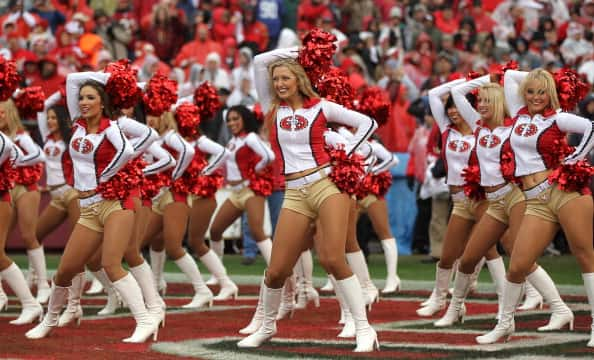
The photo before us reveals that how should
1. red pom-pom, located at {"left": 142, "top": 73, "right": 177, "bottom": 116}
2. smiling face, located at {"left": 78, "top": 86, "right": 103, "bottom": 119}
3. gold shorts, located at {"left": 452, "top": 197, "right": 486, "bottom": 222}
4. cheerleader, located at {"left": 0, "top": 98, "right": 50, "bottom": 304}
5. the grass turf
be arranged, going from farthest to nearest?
the grass turf < cheerleader, located at {"left": 0, "top": 98, "right": 50, "bottom": 304} < gold shorts, located at {"left": 452, "top": 197, "right": 486, "bottom": 222} < red pom-pom, located at {"left": 142, "top": 73, "right": 177, "bottom": 116} < smiling face, located at {"left": 78, "top": 86, "right": 103, "bottom": 119}

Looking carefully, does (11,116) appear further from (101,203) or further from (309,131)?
(309,131)

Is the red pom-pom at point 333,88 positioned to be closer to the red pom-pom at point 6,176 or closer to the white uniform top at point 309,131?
the white uniform top at point 309,131

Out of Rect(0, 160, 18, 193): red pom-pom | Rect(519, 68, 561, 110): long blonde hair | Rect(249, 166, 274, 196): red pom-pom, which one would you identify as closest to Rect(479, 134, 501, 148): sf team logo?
Rect(519, 68, 561, 110): long blonde hair

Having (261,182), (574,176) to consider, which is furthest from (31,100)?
(574,176)

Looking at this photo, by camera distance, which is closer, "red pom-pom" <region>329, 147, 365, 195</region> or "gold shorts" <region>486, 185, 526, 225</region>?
"red pom-pom" <region>329, 147, 365, 195</region>

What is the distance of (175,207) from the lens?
11477 millimetres

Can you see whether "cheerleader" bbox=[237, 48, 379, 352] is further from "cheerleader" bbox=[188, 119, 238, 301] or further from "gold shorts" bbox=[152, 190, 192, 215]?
"cheerleader" bbox=[188, 119, 238, 301]

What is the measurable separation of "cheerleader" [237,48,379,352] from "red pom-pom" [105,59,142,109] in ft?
3.84

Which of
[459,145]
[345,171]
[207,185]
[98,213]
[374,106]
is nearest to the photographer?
[345,171]

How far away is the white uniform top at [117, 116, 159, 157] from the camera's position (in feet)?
29.4

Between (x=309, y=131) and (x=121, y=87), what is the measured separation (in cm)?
156

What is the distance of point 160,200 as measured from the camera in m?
11.6

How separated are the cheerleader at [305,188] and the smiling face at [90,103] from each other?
133cm

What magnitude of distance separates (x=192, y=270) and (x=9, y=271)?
2103mm
